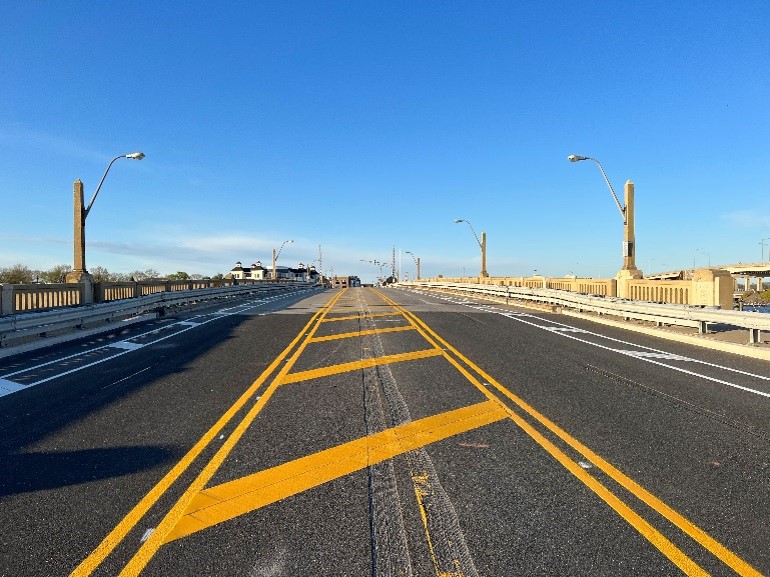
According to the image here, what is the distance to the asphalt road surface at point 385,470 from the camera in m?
3.33

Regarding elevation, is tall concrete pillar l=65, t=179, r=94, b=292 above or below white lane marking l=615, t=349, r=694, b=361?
above

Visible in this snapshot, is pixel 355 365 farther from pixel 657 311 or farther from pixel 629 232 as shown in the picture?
pixel 629 232

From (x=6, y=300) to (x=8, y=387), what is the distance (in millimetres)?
6678

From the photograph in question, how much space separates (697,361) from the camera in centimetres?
1109

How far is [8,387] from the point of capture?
862 cm

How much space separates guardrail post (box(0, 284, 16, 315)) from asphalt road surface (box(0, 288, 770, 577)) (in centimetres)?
486

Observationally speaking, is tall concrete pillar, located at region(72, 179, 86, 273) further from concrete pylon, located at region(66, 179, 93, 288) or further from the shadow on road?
the shadow on road

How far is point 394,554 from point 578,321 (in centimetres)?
1805

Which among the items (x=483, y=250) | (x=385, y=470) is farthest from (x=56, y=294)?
(x=483, y=250)

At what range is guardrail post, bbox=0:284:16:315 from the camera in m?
13.8

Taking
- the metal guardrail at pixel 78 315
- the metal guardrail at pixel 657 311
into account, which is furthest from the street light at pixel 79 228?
the metal guardrail at pixel 657 311

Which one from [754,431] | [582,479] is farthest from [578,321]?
[582,479]

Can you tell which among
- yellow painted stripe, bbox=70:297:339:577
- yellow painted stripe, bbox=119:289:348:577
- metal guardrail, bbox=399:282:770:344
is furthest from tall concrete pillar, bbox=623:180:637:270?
yellow painted stripe, bbox=70:297:339:577

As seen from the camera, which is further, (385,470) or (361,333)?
(361,333)
